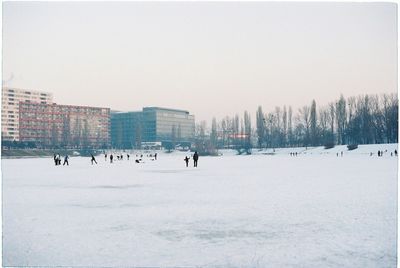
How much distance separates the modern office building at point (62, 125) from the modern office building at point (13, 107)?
118 inches

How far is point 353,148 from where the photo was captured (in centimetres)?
6016

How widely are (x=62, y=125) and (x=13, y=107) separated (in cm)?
1573

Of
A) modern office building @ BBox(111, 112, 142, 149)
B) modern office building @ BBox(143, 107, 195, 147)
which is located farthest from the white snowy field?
modern office building @ BBox(111, 112, 142, 149)

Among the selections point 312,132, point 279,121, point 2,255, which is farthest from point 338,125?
point 2,255

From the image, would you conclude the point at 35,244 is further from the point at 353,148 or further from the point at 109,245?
the point at 353,148

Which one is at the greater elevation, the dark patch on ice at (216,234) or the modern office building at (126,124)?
the modern office building at (126,124)

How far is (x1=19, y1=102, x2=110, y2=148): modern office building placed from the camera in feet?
321

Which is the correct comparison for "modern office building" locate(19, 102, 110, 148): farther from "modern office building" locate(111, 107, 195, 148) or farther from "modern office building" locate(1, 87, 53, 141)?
"modern office building" locate(111, 107, 195, 148)

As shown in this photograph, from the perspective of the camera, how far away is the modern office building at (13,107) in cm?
10906

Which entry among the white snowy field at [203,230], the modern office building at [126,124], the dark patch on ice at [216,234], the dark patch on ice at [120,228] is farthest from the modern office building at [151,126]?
the dark patch on ice at [216,234]

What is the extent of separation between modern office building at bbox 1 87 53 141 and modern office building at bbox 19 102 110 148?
118 inches

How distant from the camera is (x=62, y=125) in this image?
105750 millimetres

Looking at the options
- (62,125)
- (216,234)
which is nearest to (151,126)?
(62,125)

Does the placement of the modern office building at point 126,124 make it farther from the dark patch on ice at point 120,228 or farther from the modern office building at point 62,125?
the dark patch on ice at point 120,228
